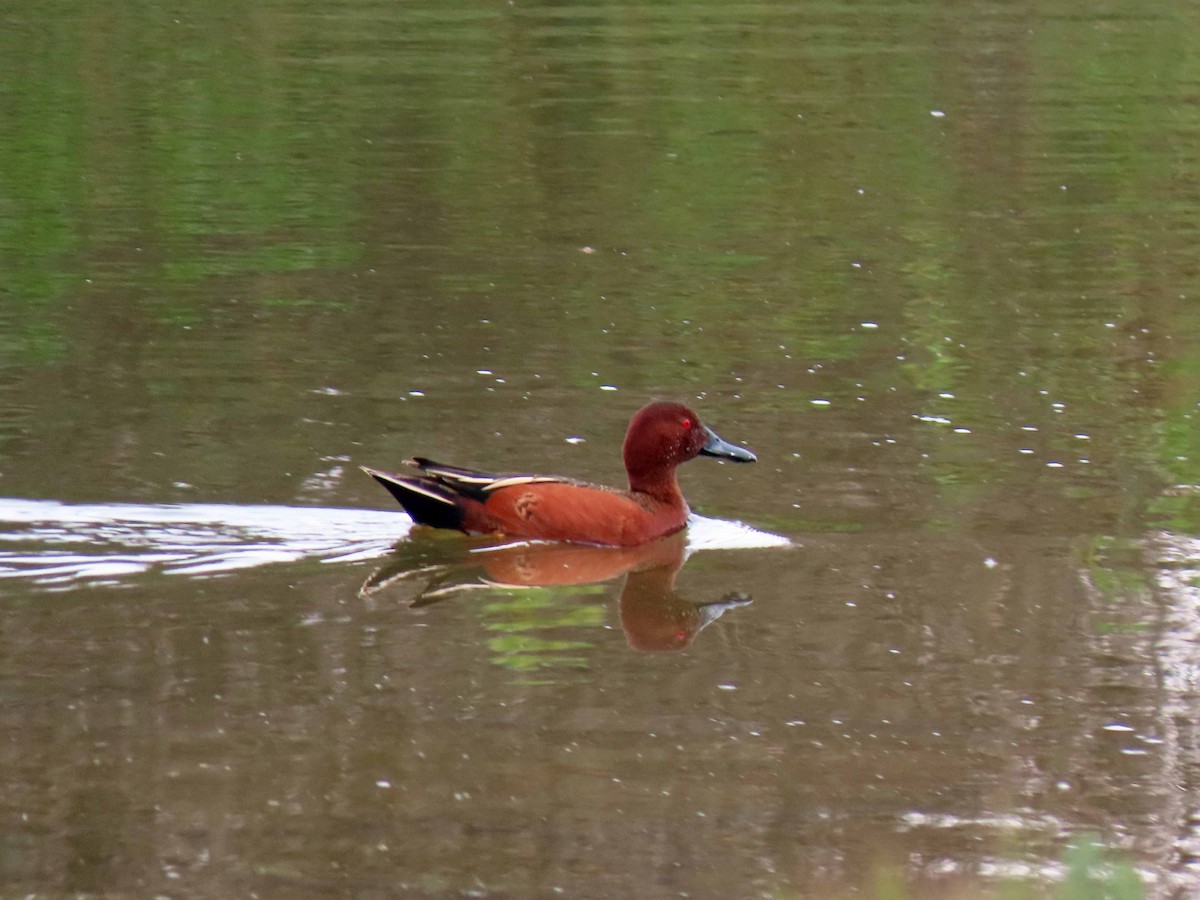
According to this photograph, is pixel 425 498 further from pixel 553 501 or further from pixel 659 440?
pixel 659 440

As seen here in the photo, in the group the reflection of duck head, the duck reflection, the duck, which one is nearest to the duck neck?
the duck

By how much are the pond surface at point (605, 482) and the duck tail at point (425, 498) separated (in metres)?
0.10

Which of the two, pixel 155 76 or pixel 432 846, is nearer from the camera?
pixel 432 846

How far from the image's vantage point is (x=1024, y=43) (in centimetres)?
2561

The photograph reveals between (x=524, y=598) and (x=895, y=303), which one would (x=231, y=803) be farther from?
(x=895, y=303)

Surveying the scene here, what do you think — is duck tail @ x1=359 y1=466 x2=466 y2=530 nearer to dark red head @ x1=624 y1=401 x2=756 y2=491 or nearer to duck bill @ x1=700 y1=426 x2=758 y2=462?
dark red head @ x1=624 y1=401 x2=756 y2=491

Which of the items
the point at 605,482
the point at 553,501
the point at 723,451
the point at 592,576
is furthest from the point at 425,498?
the point at 723,451

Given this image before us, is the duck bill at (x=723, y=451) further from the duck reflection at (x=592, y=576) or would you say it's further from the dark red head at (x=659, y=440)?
the duck reflection at (x=592, y=576)

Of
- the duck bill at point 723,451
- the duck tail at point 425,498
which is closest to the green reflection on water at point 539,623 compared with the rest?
the duck tail at point 425,498

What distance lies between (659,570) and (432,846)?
2.75 meters

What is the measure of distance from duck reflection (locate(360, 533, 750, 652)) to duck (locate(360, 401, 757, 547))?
0.08 metres

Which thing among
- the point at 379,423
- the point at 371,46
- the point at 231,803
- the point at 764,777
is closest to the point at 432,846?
the point at 231,803

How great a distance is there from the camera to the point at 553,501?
26.1ft

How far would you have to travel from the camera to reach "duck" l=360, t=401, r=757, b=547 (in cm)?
793
